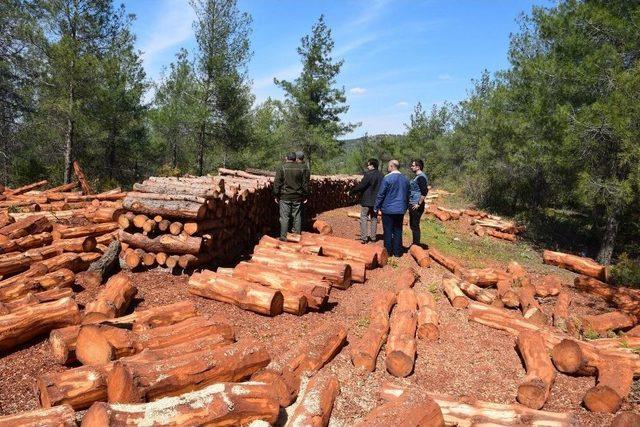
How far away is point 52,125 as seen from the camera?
18469 millimetres

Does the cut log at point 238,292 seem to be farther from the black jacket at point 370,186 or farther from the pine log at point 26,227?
the black jacket at point 370,186

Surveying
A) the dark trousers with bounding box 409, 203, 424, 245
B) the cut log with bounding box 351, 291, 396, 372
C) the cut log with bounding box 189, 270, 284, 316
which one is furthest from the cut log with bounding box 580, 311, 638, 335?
the cut log with bounding box 189, 270, 284, 316

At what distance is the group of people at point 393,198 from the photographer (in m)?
8.61

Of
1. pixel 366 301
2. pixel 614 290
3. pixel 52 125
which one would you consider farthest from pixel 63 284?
pixel 52 125

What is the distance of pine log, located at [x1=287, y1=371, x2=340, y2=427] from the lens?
3258 millimetres

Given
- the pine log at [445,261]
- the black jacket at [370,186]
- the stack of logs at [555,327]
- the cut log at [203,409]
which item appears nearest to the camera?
the cut log at [203,409]

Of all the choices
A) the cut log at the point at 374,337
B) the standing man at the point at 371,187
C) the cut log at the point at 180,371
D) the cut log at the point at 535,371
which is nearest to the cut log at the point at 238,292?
the cut log at the point at 374,337

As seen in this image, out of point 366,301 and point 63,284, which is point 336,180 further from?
point 63,284

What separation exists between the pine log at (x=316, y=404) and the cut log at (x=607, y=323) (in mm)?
4347

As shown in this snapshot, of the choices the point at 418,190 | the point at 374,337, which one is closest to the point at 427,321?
the point at 374,337

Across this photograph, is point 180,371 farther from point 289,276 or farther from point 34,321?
point 289,276

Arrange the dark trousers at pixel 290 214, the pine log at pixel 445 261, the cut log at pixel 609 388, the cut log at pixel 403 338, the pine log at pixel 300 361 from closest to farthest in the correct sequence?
the pine log at pixel 300 361, the cut log at pixel 609 388, the cut log at pixel 403 338, the pine log at pixel 445 261, the dark trousers at pixel 290 214

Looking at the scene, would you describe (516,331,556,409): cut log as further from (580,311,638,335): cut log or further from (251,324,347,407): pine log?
(251,324,347,407): pine log

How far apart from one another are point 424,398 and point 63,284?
5.44m
